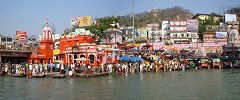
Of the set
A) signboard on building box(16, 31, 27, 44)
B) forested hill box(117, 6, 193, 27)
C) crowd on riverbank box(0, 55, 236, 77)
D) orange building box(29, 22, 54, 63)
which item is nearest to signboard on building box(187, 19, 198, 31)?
signboard on building box(16, 31, 27, 44)

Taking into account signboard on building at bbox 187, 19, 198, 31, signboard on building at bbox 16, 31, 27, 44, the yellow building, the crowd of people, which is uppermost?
the yellow building

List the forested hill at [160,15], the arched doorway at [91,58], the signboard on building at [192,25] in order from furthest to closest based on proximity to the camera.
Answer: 1. the forested hill at [160,15]
2. the signboard on building at [192,25]
3. the arched doorway at [91,58]

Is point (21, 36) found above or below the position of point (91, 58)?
above

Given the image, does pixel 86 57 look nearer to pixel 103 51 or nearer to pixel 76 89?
pixel 103 51

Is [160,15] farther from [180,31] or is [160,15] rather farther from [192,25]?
[180,31]

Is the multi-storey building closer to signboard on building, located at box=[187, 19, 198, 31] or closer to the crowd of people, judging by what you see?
signboard on building, located at box=[187, 19, 198, 31]

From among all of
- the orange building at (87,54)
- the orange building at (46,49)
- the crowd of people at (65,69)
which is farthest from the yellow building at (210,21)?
the orange building at (87,54)

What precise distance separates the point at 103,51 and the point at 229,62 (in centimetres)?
2478

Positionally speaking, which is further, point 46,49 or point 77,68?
point 46,49

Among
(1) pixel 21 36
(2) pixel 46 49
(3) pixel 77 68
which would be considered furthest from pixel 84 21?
Result: (3) pixel 77 68

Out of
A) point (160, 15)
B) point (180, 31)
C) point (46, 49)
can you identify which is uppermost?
point (160, 15)

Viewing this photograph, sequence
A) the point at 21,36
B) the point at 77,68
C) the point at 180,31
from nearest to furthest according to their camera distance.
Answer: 1. the point at 77,68
2. the point at 21,36
3. the point at 180,31

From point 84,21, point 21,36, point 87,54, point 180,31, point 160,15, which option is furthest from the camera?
point 160,15

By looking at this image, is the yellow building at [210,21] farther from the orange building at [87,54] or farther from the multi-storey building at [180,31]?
the orange building at [87,54]
